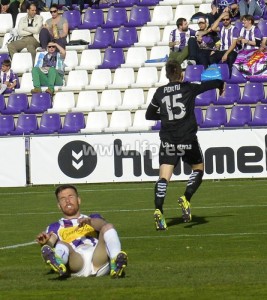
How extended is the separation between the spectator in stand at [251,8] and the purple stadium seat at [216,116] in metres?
3.54

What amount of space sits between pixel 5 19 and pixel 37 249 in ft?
66.8

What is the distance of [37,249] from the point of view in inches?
551

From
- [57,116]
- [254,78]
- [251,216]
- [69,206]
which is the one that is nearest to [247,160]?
[254,78]

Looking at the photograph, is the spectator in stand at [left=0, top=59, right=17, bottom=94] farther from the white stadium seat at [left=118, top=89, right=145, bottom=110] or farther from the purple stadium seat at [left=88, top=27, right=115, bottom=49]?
the white stadium seat at [left=118, top=89, right=145, bottom=110]

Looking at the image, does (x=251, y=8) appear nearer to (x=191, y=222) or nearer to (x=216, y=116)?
(x=216, y=116)

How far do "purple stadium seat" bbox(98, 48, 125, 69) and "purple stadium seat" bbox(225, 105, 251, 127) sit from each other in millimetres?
4461

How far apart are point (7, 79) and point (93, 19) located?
11.7 feet

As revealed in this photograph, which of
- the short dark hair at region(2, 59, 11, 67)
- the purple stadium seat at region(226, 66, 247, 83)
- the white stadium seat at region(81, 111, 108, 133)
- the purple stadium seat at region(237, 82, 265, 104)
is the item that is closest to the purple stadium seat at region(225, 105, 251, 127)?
the purple stadium seat at region(237, 82, 265, 104)

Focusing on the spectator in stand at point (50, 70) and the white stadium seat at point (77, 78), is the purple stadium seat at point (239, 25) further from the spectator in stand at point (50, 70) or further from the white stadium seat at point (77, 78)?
the spectator in stand at point (50, 70)

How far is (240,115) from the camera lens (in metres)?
26.7

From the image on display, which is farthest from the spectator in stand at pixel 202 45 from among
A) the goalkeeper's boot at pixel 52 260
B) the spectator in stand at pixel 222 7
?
the goalkeeper's boot at pixel 52 260

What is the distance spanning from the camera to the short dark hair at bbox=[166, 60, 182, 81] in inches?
594

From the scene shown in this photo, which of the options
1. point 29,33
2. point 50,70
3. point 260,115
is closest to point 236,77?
point 260,115

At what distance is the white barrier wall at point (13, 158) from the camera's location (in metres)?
25.7
